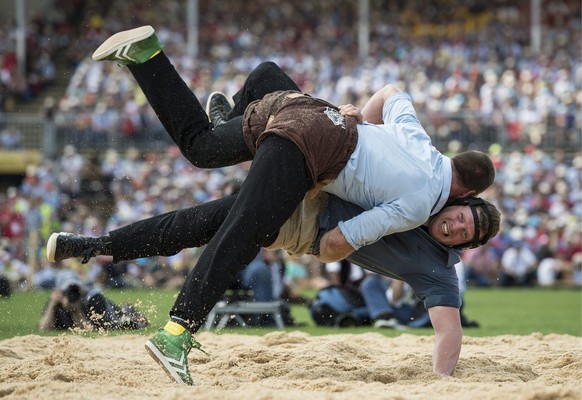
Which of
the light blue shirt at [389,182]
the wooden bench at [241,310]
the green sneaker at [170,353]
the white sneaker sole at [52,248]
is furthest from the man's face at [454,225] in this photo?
the wooden bench at [241,310]

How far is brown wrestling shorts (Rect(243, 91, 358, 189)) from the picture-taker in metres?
5.37

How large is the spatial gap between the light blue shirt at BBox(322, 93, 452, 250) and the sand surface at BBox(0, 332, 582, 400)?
0.88 metres

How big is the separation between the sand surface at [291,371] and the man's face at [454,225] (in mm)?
814

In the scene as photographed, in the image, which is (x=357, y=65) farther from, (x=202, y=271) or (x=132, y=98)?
(x=202, y=271)

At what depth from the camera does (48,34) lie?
27.8 metres

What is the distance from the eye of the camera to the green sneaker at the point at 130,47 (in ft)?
18.3

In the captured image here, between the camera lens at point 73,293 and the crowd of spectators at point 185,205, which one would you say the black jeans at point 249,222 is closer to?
the camera lens at point 73,293

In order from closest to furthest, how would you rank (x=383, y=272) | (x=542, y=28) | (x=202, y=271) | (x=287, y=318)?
(x=202, y=271) → (x=383, y=272) → (x=287, y=318) → (x=542, y=28)

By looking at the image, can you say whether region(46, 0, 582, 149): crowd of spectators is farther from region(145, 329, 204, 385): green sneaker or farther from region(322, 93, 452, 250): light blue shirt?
region(145, 329, 204, 385): green sneaker

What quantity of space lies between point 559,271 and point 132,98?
10.4 metres

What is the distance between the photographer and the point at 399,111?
603cm

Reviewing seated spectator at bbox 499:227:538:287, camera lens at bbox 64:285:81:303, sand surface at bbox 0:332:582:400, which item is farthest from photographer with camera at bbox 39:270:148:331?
seated spectator at bbox 499:227:538:287

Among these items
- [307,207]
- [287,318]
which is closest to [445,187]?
[307,207]

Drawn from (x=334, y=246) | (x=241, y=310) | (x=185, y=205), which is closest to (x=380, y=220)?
(x=334, y=246)
